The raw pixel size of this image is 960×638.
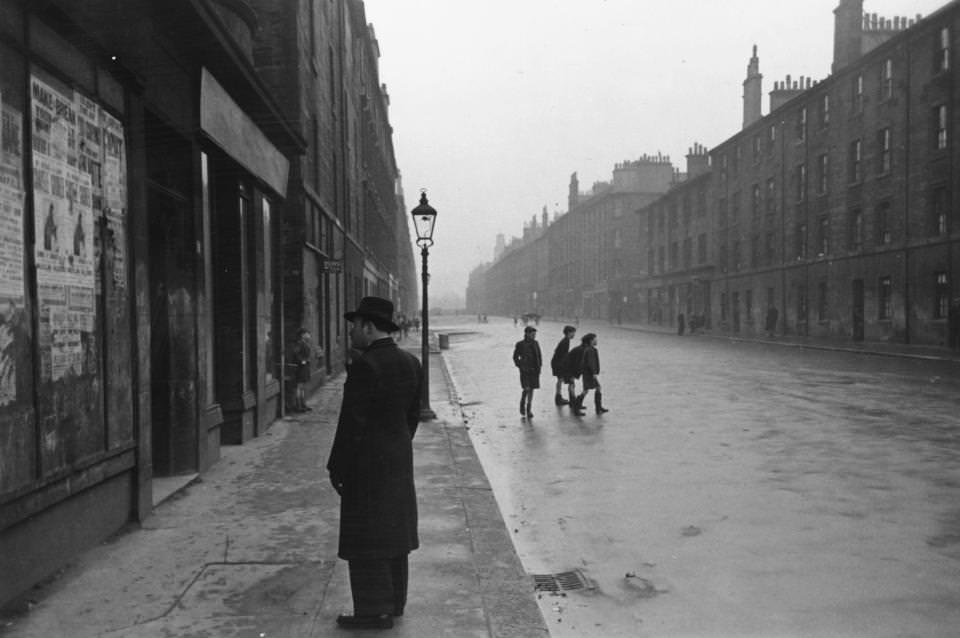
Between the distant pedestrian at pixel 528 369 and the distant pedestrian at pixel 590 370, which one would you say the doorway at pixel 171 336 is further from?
the distant pedestrian at pixel 590 370

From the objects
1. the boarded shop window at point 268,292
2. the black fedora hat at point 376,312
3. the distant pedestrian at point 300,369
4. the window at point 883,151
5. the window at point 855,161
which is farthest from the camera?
the window at point 855,161

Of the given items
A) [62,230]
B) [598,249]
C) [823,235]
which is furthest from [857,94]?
[598,249]

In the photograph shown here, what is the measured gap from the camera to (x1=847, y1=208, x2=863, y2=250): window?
3316cm

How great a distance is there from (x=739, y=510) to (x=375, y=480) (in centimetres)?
373

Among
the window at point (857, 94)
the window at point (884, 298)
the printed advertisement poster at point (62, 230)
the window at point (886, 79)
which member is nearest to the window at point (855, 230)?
the window at point (884, 298)

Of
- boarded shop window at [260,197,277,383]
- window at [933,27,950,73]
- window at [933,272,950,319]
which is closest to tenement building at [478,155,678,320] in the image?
window at [933,27,950,73]

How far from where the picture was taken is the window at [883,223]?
103 feet

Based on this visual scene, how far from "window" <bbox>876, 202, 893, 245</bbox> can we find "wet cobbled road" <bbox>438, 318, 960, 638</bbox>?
1887 cm

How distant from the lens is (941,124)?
27.8m

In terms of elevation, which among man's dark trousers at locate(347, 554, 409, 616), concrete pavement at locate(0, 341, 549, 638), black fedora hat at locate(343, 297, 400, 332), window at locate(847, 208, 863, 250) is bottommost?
concrete pavement at locate(0, 341, 549, 638)

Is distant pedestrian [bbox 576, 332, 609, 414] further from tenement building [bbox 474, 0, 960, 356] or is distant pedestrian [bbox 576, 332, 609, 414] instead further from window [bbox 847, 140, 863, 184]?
window [bbox 847, 140, 863, 184]

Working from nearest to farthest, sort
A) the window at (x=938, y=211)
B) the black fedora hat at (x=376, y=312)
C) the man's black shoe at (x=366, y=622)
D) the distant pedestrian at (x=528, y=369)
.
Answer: the man's black shoe at (x=366, y=622) → the black fedora hat at (x=376, y=312) → the distant pedestrian at (x=528, y=369) → the window at (x=938, y=211)

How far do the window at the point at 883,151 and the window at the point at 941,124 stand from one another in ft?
10.1

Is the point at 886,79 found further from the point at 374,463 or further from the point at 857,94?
the point at 374,463
